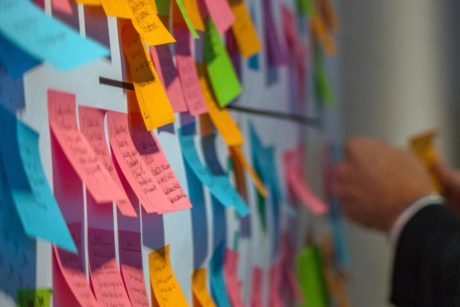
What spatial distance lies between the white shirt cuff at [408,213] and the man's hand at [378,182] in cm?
1

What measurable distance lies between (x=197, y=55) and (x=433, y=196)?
473 mm

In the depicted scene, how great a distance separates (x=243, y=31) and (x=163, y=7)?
0.18 metres

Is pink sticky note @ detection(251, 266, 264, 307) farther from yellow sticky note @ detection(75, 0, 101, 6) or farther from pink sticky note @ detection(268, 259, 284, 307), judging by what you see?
yellow sticky note @ detection(75, 0, 101, 6)

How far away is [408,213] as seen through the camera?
3.05 ft

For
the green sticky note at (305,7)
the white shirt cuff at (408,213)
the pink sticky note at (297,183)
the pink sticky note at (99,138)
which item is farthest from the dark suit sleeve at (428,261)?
the pink sticky note at (99,138)

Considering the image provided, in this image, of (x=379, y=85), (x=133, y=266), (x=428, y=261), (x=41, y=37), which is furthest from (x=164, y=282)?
(x=379, y=85)

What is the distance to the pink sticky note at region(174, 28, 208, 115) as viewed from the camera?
60cm

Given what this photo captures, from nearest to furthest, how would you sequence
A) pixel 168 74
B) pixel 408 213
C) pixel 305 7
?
pixel 168 74, pixel 408 213, pixel 305 7

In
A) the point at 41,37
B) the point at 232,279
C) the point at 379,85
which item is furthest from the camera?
the point at 379,85

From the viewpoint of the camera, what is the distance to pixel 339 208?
4.08ft

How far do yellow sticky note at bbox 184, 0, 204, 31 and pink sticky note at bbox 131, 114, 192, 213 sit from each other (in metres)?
Answer: 0.13

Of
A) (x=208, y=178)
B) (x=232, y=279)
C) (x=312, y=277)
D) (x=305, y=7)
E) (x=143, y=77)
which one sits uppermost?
→ (x=305, y=7)

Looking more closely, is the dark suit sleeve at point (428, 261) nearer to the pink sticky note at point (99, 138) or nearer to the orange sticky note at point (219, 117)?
the orange sticky note at point (219, 117)

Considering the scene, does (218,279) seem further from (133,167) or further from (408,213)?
(408,213)
